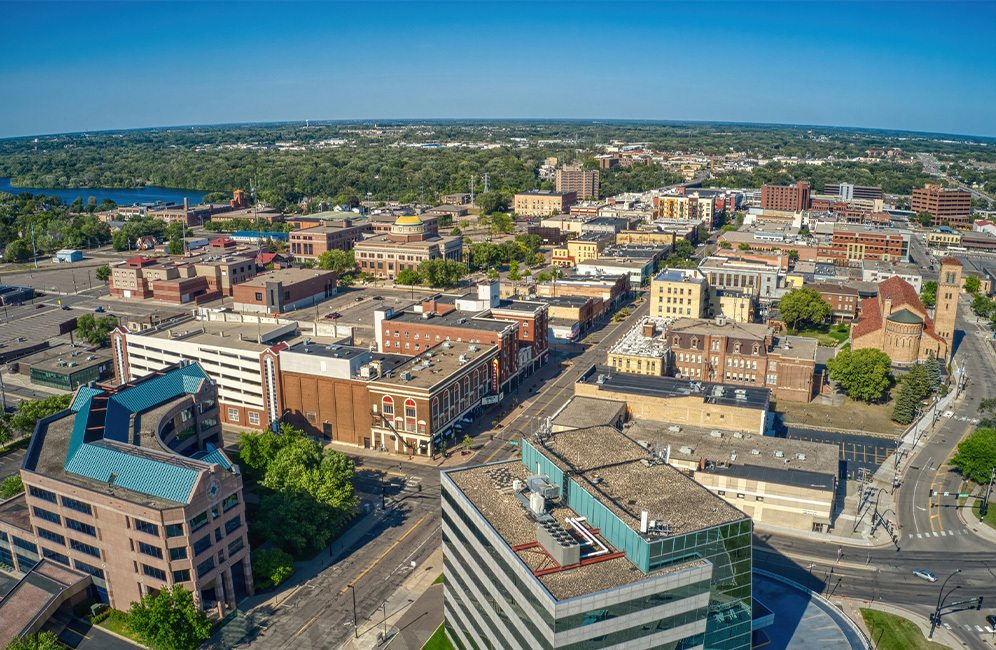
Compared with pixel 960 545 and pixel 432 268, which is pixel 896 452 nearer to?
pixel 960 545

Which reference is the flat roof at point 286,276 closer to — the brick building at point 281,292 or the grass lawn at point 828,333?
the brick building at point 281,292

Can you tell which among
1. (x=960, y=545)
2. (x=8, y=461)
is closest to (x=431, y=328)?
(x=8, y=461)

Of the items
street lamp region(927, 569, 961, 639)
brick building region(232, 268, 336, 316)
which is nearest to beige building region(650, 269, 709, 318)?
street lamp region(927, 569, 961, 639)

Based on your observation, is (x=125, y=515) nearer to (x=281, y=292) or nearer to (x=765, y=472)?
(x=765, y=472)

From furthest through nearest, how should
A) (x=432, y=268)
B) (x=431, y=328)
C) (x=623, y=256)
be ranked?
(x=623, y=256), (x=432, y=268), (x=431, y=328)

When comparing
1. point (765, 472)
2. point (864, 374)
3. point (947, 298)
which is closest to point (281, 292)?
point (864, 374)
